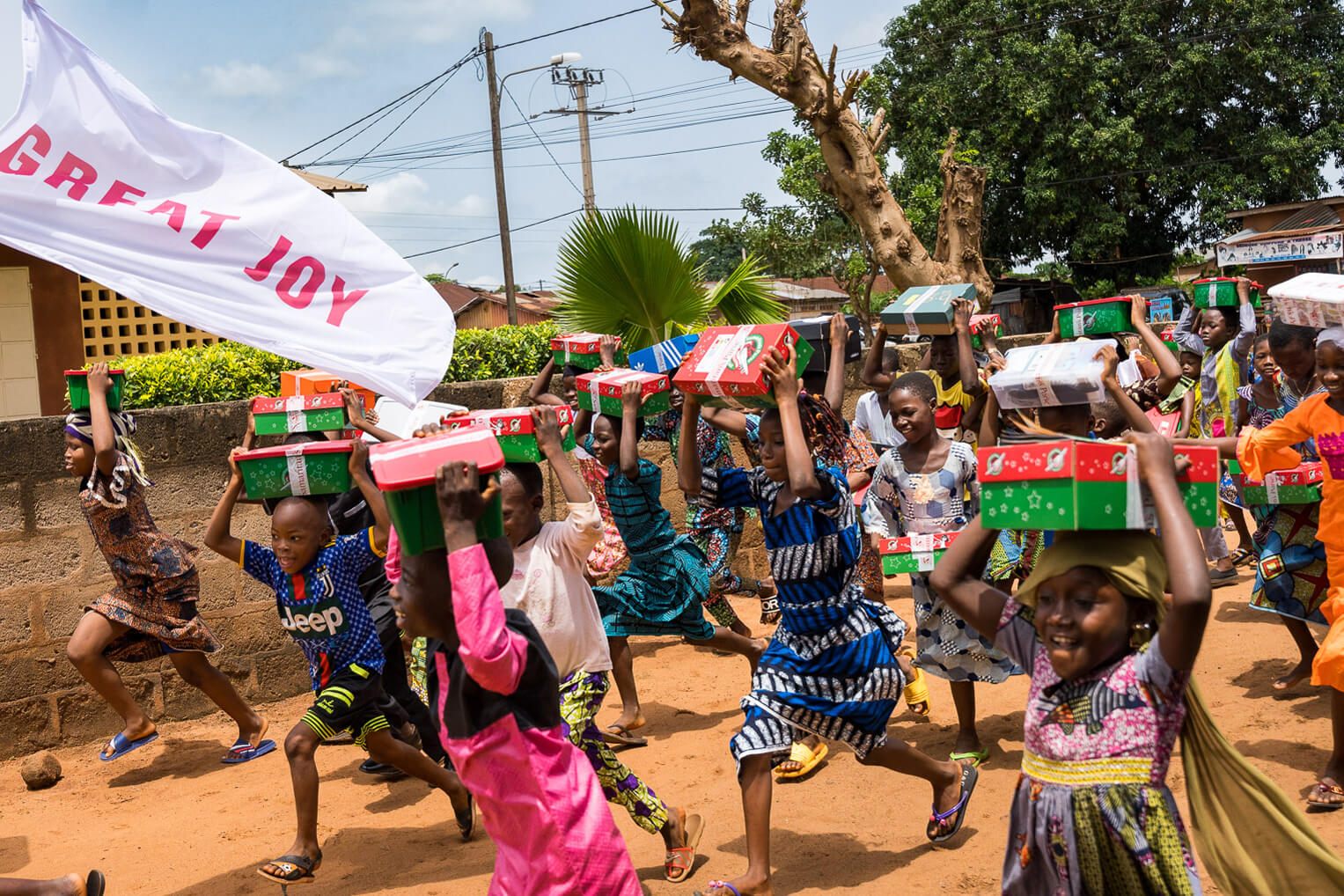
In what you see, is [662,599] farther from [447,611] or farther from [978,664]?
[447,611]

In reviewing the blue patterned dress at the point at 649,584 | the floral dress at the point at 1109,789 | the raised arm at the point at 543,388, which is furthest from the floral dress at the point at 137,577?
the floral dress at the point at 1109,789

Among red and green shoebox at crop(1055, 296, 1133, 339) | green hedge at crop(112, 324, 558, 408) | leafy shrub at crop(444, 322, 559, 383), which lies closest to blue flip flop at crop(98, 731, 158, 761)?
green hedge at crop(112, 324, 558, 408)

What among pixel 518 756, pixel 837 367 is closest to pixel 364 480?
pixel 837 367

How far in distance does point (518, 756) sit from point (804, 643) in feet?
5.66

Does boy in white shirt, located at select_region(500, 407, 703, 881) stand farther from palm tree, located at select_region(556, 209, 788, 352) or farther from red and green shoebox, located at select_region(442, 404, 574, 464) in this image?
palm tree, located at select_region(556, 209, 788, 352)

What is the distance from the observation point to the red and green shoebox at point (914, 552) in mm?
5270

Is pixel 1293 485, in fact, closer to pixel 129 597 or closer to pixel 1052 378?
pixel 1052 378

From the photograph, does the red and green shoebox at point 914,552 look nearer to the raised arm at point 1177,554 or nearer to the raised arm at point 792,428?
the raised arm at point 792,428

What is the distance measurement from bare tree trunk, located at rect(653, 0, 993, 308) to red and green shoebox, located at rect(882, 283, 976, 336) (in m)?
4.17

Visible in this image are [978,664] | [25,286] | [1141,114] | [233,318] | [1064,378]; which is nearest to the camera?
[1064,378]

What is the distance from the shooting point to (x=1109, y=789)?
2863 millimetres

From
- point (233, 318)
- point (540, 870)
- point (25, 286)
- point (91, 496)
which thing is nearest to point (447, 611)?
point (540, 870)

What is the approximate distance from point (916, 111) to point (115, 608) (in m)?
25.4

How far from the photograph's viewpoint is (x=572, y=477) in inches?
159
